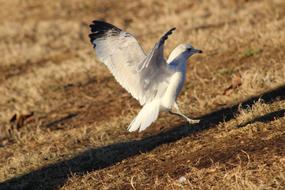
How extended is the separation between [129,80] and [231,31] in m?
8.82

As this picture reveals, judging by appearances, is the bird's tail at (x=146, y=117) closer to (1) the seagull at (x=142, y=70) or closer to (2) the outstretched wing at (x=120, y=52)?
(1) the seagull at (x=142, y=70)

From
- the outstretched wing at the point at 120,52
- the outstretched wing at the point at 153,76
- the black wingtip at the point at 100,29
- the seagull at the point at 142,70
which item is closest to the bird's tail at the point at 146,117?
the seagull at the point at 142,70

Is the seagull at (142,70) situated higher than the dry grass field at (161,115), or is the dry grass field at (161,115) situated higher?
the seagull at (142,70)

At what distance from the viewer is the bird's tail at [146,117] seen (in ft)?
31.4

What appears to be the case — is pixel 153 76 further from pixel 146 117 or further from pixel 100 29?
pixel 100 29

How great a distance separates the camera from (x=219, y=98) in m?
12.7

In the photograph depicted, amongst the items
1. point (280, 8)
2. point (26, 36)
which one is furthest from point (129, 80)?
point (26, 36)

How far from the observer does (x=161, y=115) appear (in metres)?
12.6

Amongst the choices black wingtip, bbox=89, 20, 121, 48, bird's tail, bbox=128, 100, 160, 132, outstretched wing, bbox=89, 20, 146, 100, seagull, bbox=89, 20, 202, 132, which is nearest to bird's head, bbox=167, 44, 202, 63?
seagull, bbox=89, 20, 202, 132

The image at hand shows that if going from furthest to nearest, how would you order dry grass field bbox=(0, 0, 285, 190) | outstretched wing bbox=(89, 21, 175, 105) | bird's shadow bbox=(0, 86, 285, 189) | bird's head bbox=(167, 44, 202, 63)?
bird's head bbox=(167, 44, 202, 63) → outstretched wing bbox=(89, 21, 175, 105) → bird's shadow bbox=(0, 86, 285, 189) → dry grass field bbox=(0, 0, 285, 190)

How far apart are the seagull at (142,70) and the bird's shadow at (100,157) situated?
0.44 metres

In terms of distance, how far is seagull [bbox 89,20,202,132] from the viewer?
9789 mm

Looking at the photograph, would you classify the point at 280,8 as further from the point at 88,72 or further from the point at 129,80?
the point at 129,80

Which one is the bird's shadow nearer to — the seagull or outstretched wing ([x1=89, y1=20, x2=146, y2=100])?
the seagull
